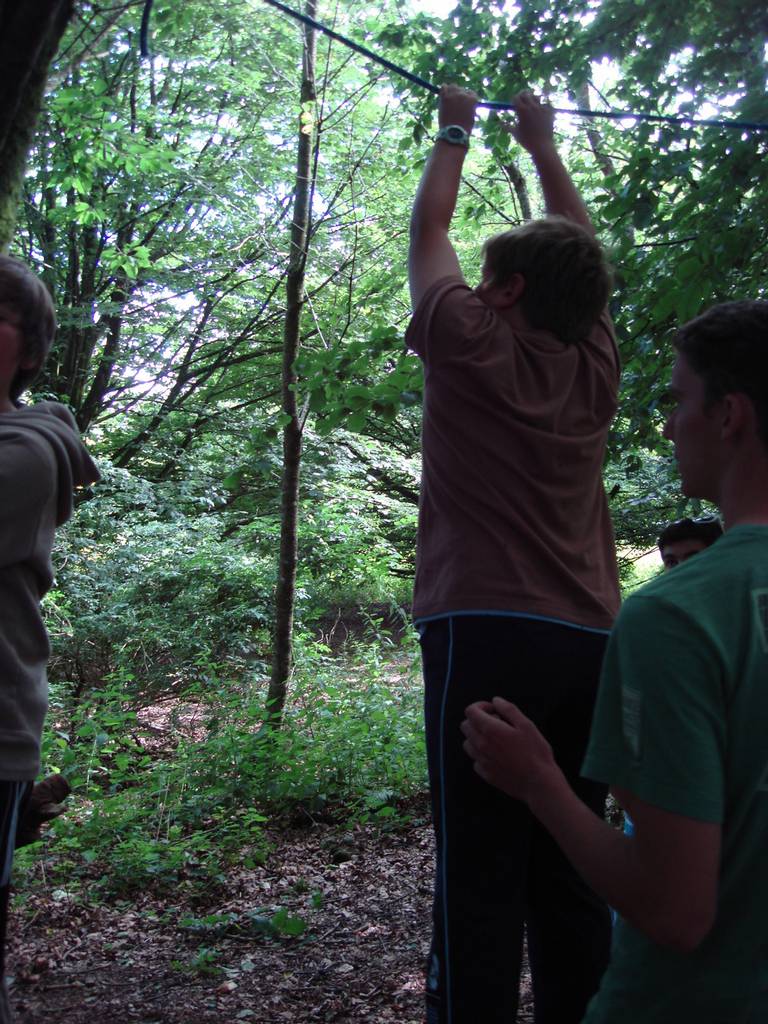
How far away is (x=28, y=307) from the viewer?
1.75m

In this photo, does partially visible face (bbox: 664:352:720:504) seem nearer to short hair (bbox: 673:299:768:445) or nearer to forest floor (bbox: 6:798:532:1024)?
short hair (bbox: 673:299:768:445)

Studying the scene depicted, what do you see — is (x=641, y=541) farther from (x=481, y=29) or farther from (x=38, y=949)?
(x=38, y=949)

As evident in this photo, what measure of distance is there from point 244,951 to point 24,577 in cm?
249

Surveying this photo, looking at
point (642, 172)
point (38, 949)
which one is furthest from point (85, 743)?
point (642, 172)

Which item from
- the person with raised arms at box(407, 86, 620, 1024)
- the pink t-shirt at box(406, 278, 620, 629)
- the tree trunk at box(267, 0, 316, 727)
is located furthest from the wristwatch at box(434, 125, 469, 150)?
the tree trunk at box(267, 0, 316, 727)

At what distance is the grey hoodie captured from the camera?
1571 millimetres

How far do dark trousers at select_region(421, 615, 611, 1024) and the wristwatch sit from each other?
1.09 m

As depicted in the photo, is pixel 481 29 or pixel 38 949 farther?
pixel 481 29

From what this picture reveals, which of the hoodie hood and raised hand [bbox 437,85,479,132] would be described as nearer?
the hoodie hood

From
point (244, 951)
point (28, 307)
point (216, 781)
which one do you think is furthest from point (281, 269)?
point (28, 307)

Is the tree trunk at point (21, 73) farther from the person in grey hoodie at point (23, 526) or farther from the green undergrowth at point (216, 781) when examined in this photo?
the green undergrowth at point (216, 781)

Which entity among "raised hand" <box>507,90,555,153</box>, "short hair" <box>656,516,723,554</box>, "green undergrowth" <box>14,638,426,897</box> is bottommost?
"green undergrowth" <box>14,638,426,897</box>

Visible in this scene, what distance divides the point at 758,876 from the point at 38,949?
3.46 meters

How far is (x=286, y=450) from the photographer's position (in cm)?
699
